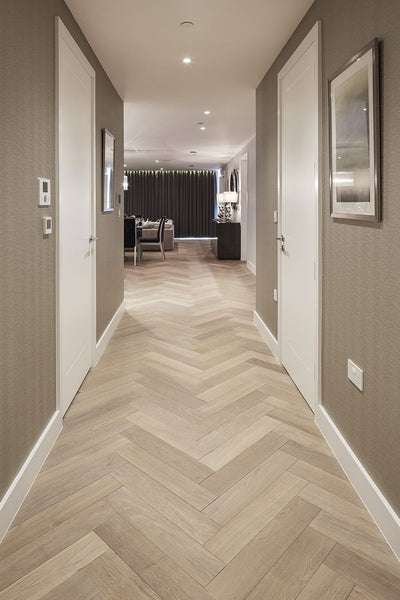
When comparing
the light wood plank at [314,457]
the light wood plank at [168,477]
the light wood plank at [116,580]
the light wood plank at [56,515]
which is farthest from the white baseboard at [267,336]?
the light wood plank at [116,580]

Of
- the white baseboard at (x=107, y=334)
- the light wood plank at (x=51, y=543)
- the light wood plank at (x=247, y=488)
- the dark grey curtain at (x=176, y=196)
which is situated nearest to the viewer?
the light wood plank at (x=51, y=543)

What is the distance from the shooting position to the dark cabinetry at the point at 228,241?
10.3 meters

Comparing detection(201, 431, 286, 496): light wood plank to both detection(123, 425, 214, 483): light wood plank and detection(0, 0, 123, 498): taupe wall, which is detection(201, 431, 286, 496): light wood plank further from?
detection(0, 0, 123, 498): taupe wall

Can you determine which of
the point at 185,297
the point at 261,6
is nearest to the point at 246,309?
the point at 185,297

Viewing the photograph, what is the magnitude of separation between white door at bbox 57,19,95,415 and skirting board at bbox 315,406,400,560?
1448mm

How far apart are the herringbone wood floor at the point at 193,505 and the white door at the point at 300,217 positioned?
0.93 ft

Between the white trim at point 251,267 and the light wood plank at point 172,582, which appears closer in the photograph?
the light wood plank at point 172,582

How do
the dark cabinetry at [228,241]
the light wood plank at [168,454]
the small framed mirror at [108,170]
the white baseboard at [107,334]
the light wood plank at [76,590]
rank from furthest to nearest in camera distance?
the dark cabinetry at [228,241]
the small framed mirror at [108,170]
the white baseboard at [107,334]
the light wood plank at [168,454]
the light wood plank at [76,590]

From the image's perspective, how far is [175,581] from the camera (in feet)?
4.83

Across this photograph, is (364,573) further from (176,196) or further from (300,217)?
(176,196)

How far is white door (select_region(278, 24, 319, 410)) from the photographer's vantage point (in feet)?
8.73

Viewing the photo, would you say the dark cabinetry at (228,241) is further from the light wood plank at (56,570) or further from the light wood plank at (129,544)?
the light wood plank at (56,570)

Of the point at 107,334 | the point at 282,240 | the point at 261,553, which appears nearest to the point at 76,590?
the point at 261,553

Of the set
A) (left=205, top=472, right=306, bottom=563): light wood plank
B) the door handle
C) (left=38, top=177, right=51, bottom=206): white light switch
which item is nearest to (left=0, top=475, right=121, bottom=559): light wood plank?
(left=205, top=472, right=306, bottom=563): light wood plank
